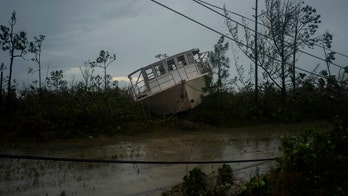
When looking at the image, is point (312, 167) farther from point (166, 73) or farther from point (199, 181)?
point (166, 73)

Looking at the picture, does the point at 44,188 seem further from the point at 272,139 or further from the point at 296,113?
the point at 296,113

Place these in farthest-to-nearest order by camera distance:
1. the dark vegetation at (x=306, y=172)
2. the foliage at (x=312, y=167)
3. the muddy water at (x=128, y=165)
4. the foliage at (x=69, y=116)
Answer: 1. the foliage at (x=69, y=116)
2. the muddy water at (x=128, y=165)
3. the foliage at (x=312, y=167)
4. the dark vegetation at (x=306, y=172)

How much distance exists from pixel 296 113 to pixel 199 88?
563cm

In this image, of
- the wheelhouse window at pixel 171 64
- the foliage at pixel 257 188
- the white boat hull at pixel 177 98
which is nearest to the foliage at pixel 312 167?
the foliage at pixel 257 188

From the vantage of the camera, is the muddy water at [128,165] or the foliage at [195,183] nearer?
the foliage at [195,183]

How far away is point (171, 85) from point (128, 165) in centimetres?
871

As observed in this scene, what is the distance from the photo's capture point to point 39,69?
969 inches

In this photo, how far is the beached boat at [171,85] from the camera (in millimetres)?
17359

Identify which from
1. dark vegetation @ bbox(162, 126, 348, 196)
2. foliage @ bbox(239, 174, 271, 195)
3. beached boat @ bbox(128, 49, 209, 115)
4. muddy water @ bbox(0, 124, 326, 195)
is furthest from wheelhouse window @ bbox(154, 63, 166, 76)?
foliage @ bbox(239, 174, 271, 195)

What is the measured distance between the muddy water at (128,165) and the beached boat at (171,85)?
99.5 inches

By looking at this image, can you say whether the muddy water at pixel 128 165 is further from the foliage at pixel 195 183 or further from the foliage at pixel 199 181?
the foliage at pixel 195 183

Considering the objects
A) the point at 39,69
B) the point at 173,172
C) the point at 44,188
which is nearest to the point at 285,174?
the point at 173,172

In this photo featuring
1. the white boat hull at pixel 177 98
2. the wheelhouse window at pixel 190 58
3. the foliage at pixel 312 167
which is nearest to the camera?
the foliage at pixel 312 167

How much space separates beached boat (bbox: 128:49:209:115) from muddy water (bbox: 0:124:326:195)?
2.53 m
